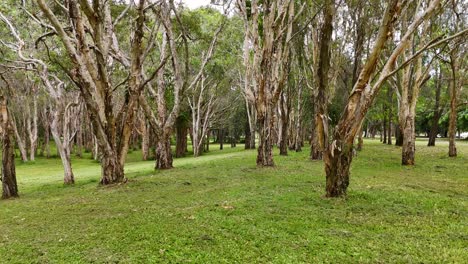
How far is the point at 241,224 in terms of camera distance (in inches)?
281

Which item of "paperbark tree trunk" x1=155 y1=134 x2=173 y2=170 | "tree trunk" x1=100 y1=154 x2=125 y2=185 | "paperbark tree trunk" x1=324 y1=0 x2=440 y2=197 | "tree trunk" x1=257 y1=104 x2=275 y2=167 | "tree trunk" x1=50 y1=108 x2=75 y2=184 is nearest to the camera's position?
"paperbark tree trunk" x1=324 y1=0 x2=440 y2=197

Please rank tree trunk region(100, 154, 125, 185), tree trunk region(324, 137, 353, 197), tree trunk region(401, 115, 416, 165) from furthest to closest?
tree trunk region(401, 115, 416, 165)
tree trunk region(100, 154, 125, 185)
tree trunk region(324, 137, 353, 197)

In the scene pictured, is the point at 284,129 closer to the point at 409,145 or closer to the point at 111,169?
the point at 409,145

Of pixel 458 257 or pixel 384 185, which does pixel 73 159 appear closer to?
pixel 384 185

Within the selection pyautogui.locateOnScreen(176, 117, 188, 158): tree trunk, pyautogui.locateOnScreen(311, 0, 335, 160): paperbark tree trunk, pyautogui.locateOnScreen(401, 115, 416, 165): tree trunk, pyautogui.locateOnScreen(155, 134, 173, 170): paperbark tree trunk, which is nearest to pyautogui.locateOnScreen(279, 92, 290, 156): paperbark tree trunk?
pyautogui.locateOnScreen(401, 115, 416, 165): tree trunk

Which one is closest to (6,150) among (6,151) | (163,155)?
(6,151)

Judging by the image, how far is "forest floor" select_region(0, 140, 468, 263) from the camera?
18.6 feet

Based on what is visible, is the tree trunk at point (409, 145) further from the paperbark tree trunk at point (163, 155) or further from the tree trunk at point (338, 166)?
the paperbark tree trunk at point (163, 155)

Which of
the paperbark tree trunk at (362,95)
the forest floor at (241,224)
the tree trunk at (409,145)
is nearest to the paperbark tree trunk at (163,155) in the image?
the forest floor at (241,224)

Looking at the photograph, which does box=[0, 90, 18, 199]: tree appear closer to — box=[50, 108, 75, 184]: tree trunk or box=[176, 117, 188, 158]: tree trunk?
box=[50, 108, 75, 184]: tree trunk

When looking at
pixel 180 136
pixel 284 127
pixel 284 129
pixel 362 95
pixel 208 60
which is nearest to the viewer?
pixel 362 95

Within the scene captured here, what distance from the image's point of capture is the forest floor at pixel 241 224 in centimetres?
566

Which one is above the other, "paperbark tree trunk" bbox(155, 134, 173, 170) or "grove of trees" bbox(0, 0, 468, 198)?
"grove of trees" bbox(0, 0, 468, 198)

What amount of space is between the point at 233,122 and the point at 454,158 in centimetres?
3478
